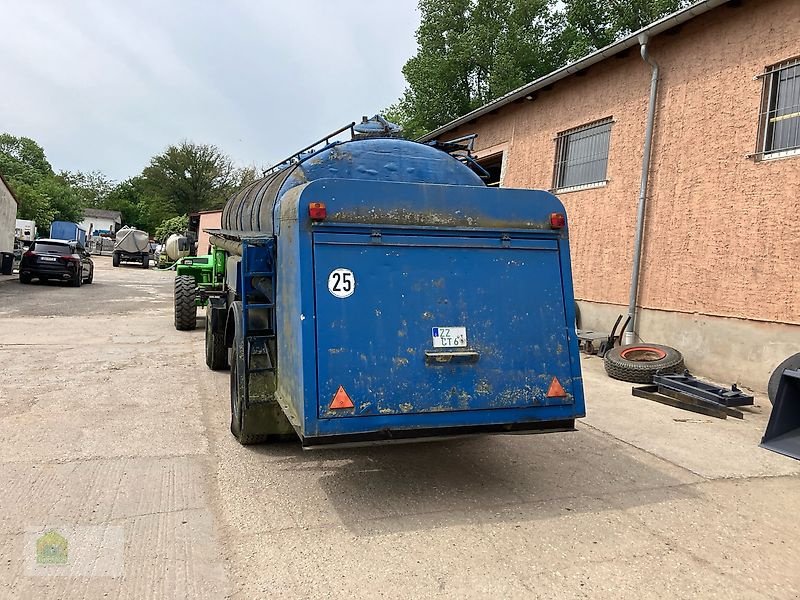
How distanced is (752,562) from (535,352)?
5.50ft

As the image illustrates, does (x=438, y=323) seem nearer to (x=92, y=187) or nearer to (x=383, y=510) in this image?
(x=383, y=510)

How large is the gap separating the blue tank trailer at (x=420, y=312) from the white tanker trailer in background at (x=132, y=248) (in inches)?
1348

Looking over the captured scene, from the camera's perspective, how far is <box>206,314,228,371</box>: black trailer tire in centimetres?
795

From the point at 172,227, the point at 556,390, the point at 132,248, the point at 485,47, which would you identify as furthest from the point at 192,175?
the point at 556,390

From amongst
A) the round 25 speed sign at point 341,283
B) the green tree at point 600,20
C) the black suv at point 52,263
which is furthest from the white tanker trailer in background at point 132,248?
the round 25 speed sign at point 341,283

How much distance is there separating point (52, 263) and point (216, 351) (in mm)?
15036

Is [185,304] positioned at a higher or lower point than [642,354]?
higher

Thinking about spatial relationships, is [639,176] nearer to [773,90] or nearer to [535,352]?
[773,90]

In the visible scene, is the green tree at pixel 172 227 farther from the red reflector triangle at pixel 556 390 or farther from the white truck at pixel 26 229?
the red reflector triangle at pixel 556 390

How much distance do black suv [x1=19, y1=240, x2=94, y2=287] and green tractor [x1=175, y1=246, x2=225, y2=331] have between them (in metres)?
10.4

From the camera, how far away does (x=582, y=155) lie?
38.2 feet

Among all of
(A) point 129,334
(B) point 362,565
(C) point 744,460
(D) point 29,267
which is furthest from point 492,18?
(B) point 362,565

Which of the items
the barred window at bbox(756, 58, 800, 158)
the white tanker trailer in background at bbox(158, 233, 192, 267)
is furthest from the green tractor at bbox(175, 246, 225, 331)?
the barred window at bbox(756, 58, 800, 158)

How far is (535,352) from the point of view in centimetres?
396
